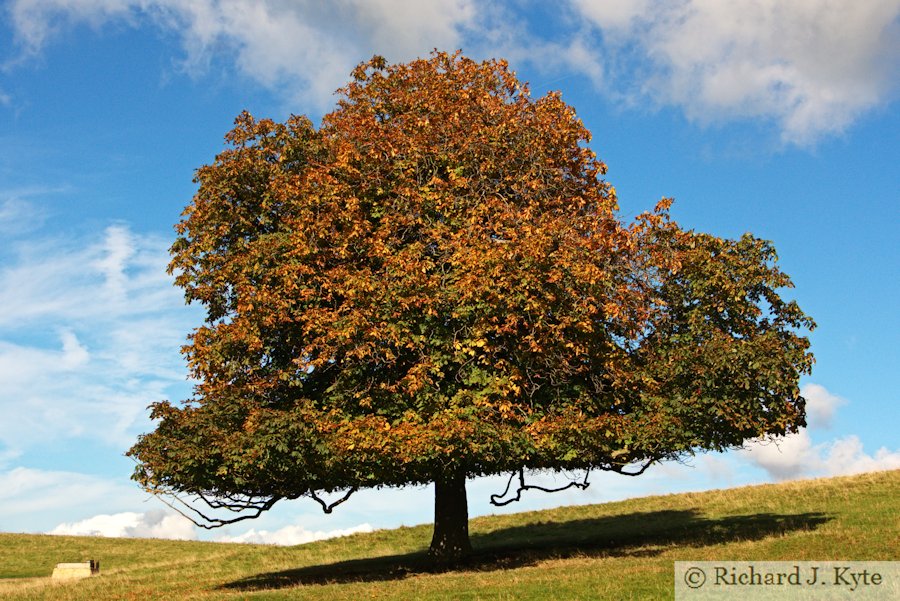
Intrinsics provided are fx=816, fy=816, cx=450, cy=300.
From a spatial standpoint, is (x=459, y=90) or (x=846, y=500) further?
(x=846, y=500)

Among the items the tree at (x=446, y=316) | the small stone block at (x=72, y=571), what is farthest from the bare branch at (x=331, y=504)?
the small stone block at (x=72, y=571)

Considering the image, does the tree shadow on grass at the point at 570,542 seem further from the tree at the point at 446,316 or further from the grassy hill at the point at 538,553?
the tree at the point at 446,316

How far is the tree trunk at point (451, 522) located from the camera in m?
30.0

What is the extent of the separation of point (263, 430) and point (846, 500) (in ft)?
91.3

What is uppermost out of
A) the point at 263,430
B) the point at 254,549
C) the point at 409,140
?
the point at 409,140

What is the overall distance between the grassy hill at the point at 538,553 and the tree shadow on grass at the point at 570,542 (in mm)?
86

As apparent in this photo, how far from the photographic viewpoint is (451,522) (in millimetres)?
30297

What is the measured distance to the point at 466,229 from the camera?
27.4 m

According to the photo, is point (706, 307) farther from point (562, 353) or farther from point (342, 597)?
point (342, 597)

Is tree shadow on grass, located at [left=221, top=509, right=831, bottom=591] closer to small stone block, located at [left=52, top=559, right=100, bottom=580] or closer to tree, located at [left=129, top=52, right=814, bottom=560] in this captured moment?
tree, located at [left=129, top=52, right=814, bottom=560]

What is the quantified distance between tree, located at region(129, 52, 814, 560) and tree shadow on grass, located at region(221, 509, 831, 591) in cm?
231

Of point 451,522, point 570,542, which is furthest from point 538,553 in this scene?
point 451,522

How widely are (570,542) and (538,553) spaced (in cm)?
407

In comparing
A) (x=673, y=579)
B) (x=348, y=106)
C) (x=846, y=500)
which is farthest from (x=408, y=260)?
(x=846, y=500)
